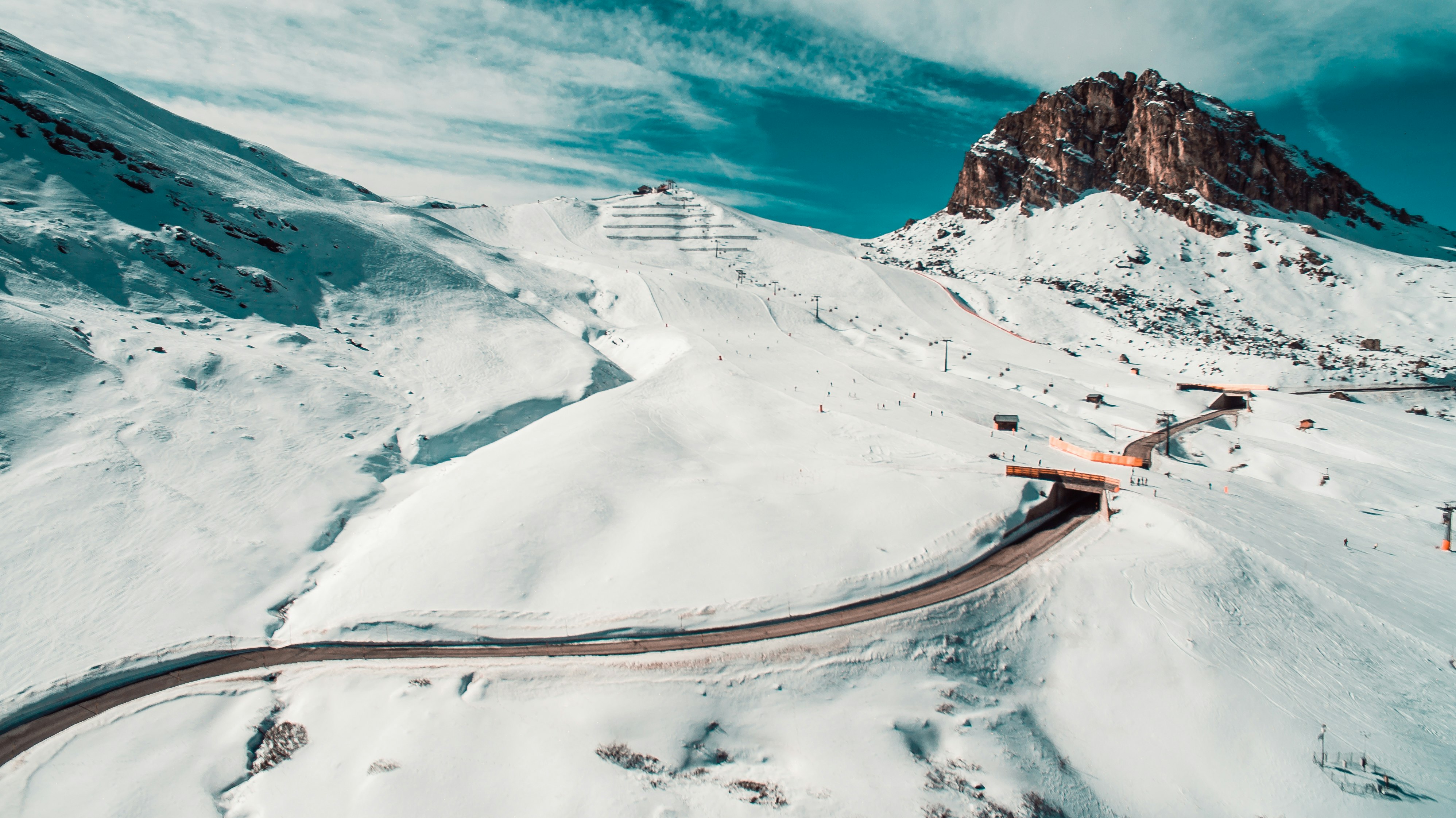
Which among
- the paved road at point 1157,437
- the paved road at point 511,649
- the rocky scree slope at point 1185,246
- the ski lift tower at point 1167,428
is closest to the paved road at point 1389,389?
the rocky scree slope at point 1185,246

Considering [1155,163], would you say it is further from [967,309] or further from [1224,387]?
[1224,387]

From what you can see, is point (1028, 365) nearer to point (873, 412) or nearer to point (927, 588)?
point (873, 412)

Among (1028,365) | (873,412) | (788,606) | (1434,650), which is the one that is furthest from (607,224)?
(1434,650)

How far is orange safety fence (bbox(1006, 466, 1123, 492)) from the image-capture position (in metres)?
26.0

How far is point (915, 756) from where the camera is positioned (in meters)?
14.0

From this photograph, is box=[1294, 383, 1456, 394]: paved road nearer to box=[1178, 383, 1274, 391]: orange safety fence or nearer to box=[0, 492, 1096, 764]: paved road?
box=[1178, 383, 1274, 391]: orange safety fence

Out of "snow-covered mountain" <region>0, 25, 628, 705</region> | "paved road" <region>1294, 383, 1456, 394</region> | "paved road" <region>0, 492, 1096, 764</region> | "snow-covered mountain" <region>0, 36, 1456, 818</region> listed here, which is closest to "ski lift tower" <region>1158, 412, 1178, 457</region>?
A: "snow-covered mountain" <region>0, 36, 1456, 818</region>

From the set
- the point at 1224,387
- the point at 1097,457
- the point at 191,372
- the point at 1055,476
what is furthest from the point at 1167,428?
the point at 191,372

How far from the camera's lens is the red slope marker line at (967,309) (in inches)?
2650

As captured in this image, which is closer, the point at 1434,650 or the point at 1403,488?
the point at 1434,650

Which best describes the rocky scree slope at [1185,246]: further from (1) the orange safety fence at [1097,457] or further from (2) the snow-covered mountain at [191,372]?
(2) the snow-covered mountain at [191,372]

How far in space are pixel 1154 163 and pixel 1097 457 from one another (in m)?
120

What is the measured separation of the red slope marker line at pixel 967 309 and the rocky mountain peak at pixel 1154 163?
56111 mm

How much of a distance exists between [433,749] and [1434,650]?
2727 cm
